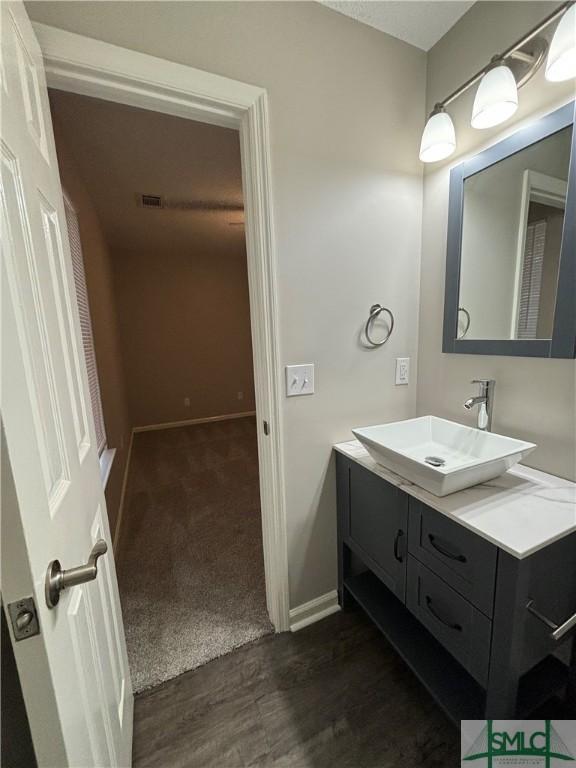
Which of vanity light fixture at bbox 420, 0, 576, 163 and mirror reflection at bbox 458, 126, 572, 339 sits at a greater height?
vanity light fixture at bbox 420, 0, 576, 163

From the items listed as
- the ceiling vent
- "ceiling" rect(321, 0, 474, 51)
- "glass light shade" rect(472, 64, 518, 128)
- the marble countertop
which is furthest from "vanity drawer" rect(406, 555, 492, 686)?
the ceiling vent

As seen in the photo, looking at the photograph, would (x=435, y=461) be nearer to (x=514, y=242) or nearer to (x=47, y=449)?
(x=514, y=242)

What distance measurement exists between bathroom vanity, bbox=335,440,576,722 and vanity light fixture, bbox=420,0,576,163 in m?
1.24

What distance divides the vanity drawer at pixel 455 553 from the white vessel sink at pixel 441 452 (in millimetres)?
94

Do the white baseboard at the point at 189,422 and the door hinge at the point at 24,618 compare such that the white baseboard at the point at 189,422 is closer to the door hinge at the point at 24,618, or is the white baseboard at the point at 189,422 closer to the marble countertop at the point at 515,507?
the marble countertop at the point at 515,507

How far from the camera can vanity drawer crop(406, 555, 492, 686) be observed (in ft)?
2.86

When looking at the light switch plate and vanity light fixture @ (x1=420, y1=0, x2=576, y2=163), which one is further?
the light switch plate

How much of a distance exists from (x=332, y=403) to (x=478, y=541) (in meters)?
0.74

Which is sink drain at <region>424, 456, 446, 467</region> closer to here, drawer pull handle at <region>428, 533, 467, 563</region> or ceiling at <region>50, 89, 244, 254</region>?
drawer pull handle at <region>428, 533, 467, 563</region>

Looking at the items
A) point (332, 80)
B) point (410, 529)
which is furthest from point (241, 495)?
point (332, 80)

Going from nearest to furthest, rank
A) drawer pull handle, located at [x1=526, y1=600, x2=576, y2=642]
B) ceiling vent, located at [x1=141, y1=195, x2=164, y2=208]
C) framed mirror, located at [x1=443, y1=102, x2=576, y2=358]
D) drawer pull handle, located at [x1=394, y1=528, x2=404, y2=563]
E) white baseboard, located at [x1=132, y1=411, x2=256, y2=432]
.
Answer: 1. drawer pull handle, located at [x1=526, y1=600, x2=576, y2=642]
2. framed mirror, located at [x1=443, y1=102, x2=576, y2=358]
3. drawer pull handle, located at [x1=394, y1=528, x2=404, y2=563]
4. ceiling vent, located at [x1=141, y1=195, x2=164, y2=208]
5. white baseboard, located at [x1=132, y1=411, x2=256, y2=432]

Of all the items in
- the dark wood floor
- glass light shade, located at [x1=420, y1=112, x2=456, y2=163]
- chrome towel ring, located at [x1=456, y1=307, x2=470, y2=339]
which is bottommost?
the dark wood floor

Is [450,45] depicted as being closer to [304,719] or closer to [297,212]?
[297,212]

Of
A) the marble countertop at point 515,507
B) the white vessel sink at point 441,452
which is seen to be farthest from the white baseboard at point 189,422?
the marble countertop at point 515,507
